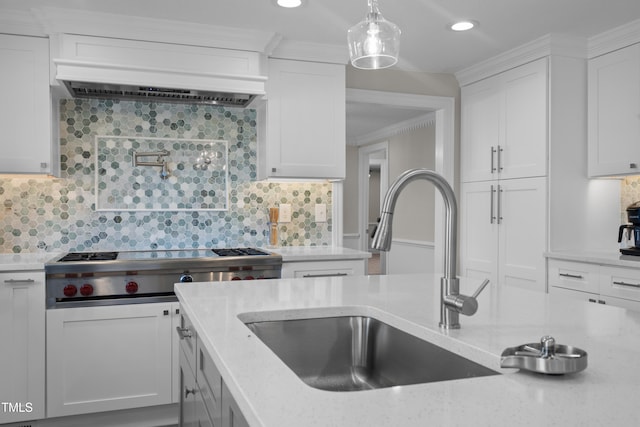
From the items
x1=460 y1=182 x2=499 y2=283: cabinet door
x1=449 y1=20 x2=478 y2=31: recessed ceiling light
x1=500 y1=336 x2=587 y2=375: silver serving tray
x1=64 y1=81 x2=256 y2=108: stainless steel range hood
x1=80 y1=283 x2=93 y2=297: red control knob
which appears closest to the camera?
x1=500 y1=336 x2=587 y2=375: silver serving tray

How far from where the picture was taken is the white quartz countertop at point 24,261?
8.94 feet

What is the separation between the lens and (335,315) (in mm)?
1629

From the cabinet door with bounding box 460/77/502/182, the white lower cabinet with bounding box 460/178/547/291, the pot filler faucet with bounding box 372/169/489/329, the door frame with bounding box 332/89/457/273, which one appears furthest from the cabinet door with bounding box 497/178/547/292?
the pot filler faucet with bounding box 372/169/489/329

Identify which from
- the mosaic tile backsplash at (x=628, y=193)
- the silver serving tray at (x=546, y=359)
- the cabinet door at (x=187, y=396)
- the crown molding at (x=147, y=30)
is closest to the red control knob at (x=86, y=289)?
the cabinet door at (x=187, y=396)

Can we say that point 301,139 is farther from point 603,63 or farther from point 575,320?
point 575,320

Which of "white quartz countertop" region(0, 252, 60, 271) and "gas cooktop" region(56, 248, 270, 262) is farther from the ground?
"gas cooktop" region(56, 248, 270, 262)

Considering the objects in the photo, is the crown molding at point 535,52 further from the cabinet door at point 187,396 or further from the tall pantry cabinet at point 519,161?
the cabinet door at point 187,396

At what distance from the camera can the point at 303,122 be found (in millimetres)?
3592

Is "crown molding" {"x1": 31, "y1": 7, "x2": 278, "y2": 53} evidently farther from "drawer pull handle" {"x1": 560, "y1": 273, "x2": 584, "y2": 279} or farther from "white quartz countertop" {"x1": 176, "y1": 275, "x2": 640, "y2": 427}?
"drawer pull handle" {"x1": 560, "y1": 273, "x2": 584, "y2": 279}

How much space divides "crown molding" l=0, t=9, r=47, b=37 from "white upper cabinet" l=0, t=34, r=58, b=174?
3 centimetres

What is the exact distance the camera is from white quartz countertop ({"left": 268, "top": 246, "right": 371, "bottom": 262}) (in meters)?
3.32

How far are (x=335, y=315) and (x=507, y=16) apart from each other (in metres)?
2.39

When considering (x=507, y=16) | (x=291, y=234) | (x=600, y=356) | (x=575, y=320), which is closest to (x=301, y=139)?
(x=291, y=234)

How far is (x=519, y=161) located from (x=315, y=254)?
1.64 m
